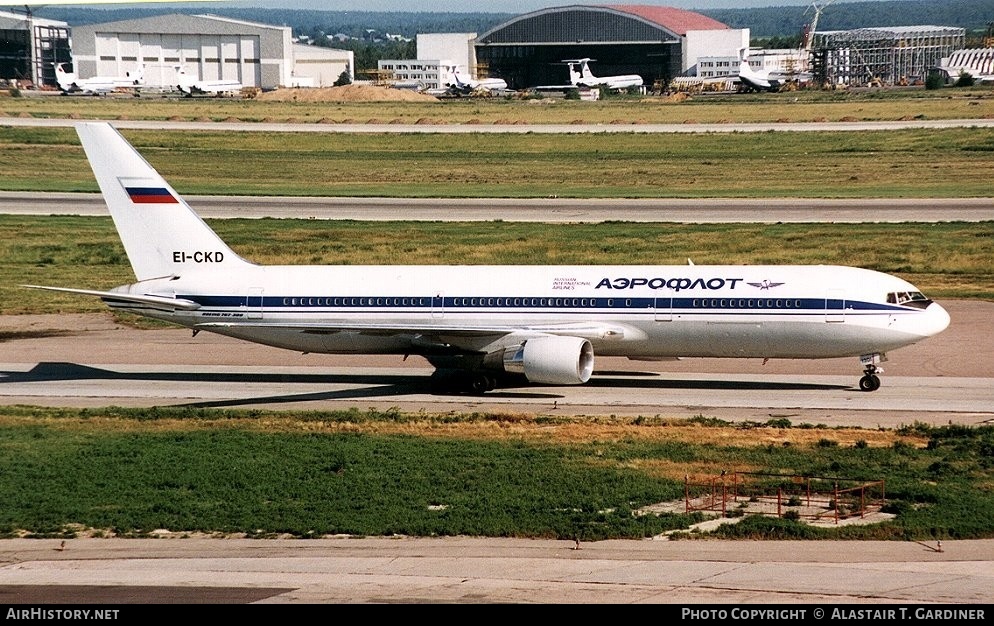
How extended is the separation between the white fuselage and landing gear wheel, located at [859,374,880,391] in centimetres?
101

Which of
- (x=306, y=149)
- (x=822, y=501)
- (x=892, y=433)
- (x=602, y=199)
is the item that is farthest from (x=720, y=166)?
(x=822, y=501)

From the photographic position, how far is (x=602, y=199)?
320ft

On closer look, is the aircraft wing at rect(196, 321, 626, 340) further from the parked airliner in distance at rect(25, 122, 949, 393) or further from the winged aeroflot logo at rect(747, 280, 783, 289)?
the winged aeroflot logo at rect(747, 280, 783, 289)

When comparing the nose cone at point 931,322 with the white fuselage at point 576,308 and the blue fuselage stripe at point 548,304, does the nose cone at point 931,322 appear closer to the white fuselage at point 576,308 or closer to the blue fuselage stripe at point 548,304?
the white fuselage at point 576,308

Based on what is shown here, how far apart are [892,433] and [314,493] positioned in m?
16.8

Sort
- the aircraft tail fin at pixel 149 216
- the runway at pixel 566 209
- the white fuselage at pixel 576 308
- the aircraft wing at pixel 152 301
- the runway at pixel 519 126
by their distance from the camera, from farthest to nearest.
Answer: the runway at pixel 519 126 → the runway at pixel 566 209 → the aircraft tail fin at pixel 149 216 → the aircraft wing at pixel 152 301 → the white fuselage at pixel 576 308

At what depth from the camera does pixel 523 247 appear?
243ft

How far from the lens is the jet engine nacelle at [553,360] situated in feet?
141

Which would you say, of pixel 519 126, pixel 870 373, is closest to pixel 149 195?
pixel 870 373

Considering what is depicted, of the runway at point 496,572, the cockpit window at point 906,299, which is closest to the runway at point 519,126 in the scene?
the cockpit window at point 906,299

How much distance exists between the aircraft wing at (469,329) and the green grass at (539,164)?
54.9 meters

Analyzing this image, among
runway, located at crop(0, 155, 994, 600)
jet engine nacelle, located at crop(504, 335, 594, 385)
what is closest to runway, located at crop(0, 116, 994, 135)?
runway, located at crop(0, 155, 994, 600)

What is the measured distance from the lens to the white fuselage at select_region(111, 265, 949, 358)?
43438mm

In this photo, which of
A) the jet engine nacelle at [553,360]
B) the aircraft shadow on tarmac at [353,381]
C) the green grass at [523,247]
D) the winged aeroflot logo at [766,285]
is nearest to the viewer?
the jet engine nacelle at [553,360]
